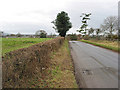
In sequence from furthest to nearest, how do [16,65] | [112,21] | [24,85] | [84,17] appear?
[84,17]
[112,21]
[24,85]
[16,65]

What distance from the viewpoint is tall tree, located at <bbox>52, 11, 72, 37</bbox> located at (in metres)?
51.0

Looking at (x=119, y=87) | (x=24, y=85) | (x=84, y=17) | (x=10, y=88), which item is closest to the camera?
(x=10, y=88)

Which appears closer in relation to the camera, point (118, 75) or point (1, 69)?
point (1, 69)

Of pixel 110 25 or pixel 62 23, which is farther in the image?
pixel 62 23

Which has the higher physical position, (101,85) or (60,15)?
(60,15)

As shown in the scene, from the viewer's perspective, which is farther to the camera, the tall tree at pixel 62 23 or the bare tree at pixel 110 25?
the tall tree at pixel 62 23

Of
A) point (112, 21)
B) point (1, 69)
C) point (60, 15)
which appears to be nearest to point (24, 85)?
point (1, 69)

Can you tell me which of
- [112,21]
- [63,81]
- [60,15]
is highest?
[60,15]

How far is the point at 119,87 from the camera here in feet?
13.3

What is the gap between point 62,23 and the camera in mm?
52125

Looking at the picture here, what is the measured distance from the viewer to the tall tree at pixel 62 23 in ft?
167

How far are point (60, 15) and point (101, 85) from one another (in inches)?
1997

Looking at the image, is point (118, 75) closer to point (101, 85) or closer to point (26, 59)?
point (101, 85)

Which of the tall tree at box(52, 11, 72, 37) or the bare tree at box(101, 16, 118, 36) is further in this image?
the tall tree at box(52, 11, 72, 37)
